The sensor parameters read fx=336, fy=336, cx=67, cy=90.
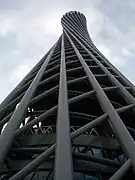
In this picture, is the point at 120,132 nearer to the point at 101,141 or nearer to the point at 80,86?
the point at 101,141

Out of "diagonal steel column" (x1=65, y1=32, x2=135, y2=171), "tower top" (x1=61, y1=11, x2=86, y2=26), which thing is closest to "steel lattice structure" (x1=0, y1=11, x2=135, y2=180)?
"diagonal steel column" (x1=65, y1=32, x2=135, y2=171)

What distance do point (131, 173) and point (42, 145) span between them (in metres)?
5.91

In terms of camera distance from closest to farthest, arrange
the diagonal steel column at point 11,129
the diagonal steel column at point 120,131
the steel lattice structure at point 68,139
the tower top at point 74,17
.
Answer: the steel lattice structure at point 68,139 → the diagonal steel column at point 120,131 → the diagonal steel column at point 11,129 → the tower top at point 74,17

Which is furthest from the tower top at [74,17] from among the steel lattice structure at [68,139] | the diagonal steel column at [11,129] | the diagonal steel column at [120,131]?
the diagonal steel column at [120,131]

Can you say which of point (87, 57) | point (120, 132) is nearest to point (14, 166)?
point (120, 132)

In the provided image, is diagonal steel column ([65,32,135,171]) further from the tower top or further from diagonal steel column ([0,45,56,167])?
the tower top

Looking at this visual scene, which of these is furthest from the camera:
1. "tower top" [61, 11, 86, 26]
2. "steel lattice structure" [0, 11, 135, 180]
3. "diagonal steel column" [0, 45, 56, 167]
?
"tower top" [61, 11, 86, 26]

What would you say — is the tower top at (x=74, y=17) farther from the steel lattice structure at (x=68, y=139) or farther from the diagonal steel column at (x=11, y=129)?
the diagonal steel column at (x=11, y=129)

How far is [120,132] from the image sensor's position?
11.1 m

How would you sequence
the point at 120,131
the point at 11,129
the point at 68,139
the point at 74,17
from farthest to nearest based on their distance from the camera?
the point at 74,17, the point at 11,129, the point at 120,131, the point at 68,139

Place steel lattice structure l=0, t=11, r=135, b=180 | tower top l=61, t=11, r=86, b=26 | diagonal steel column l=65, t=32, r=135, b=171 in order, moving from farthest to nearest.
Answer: tower top l=61, t=11, r=86, b=26
diagonal steel column l=65, t=32, r=135, b=171
steel lattice structure l=0, t=11, r=135, b=180

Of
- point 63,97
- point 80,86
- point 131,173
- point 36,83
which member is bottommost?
point 131,173

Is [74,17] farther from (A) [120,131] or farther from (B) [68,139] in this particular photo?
(B) [68,139]

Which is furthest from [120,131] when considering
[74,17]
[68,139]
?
[74,17]
